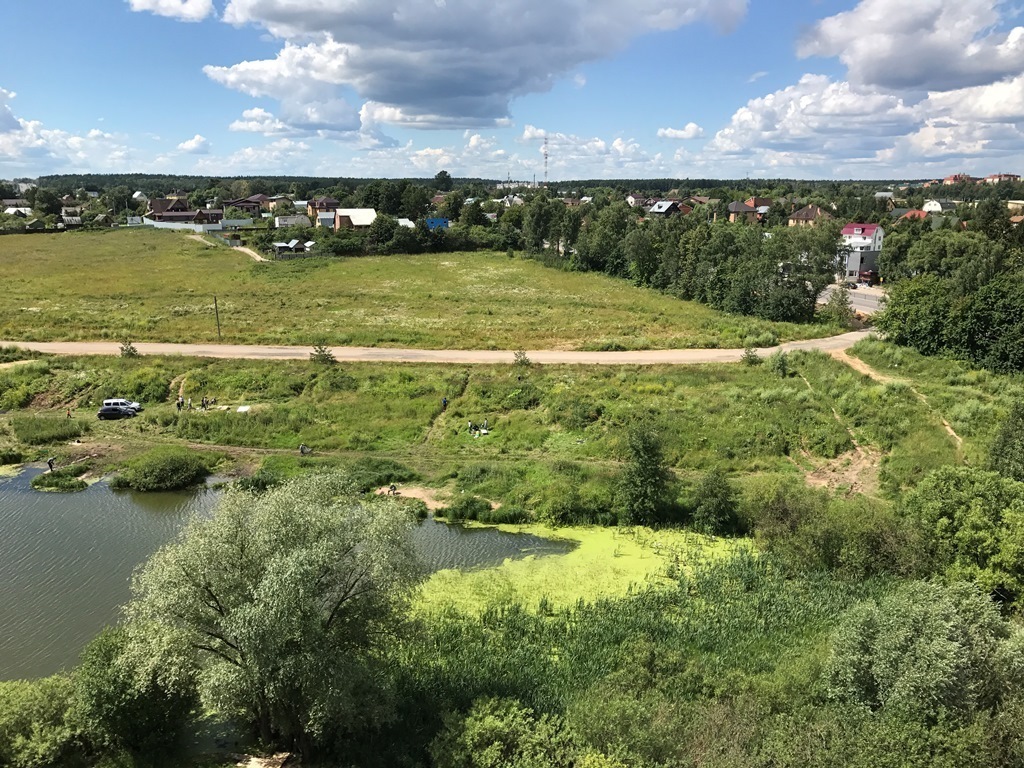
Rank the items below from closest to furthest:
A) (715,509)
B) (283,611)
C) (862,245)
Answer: (283,611) → (715,509) → (862,245)

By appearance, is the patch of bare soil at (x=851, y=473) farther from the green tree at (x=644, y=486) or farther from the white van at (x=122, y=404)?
the white van at (x=122, y=404)

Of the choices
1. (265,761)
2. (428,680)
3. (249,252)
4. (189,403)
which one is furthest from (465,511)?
(249,252)

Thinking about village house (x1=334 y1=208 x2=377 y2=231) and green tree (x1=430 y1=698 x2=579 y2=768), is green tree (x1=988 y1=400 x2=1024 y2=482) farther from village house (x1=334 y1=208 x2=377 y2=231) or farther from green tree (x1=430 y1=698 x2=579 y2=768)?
village house (x1=334 y1=208 x2=377 y2=231)

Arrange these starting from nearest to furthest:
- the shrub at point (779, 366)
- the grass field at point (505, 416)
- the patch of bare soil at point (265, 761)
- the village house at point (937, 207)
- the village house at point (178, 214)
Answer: the patch of bare soil at point (265, 761), the grass field at point (505, 416), the shrub at point (779, 366), the village house at point (178, 214), the village house at point (937, 207)

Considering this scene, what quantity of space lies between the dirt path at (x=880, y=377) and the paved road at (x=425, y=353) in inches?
115

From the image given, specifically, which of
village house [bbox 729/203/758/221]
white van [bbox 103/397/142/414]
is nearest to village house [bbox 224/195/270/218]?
village house [bbox 729/203/758/221]

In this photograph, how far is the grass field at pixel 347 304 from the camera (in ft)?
168

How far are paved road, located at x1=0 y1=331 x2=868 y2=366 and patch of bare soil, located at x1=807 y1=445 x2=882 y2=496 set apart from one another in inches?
568

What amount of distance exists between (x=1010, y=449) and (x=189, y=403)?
4081 cm

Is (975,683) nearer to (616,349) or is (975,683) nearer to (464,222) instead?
A: (616,349)

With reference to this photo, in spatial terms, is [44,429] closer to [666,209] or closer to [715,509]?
[715,509]

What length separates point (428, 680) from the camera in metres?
16.4

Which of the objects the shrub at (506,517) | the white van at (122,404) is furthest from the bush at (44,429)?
the shrub at (506,517)

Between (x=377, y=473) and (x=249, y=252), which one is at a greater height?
(x=249, y=252)
